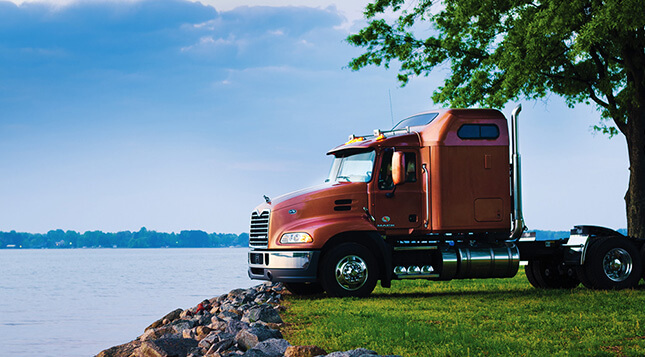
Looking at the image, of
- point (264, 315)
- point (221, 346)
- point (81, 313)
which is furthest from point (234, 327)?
point (81, 313)

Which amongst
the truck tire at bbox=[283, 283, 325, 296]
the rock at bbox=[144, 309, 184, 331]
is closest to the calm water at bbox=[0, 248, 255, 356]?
the rock at bbox=[144, 309, 184, 331]

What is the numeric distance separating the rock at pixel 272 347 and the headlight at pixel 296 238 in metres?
5.85

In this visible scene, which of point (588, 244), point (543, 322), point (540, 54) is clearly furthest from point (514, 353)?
point (540, 54)

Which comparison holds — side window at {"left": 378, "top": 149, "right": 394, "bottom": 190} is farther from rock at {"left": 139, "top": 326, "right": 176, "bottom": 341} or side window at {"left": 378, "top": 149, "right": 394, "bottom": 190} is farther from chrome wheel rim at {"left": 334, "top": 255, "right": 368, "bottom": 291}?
rock at {"left": 139, "top": 326, "right": 176, "bottom": 341}

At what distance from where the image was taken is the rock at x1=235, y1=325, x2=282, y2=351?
10008 mm

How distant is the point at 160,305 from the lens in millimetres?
34906

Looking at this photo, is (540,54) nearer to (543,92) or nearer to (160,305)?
(543,92)

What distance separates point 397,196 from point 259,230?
9.75 feet

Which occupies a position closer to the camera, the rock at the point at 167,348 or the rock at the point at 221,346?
the rock at the point at 221,346

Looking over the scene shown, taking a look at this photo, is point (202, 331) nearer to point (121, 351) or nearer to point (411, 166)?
point (121, 351)

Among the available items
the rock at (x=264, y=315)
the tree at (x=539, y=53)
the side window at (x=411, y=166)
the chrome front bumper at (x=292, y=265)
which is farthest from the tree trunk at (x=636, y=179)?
the rock at (x=264, y=315)

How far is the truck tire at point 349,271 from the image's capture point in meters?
15.2

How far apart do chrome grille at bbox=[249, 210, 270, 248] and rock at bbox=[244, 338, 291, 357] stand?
20.5 feet

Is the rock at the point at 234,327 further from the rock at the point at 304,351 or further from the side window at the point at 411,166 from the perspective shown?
the side window at the point at 411,166
